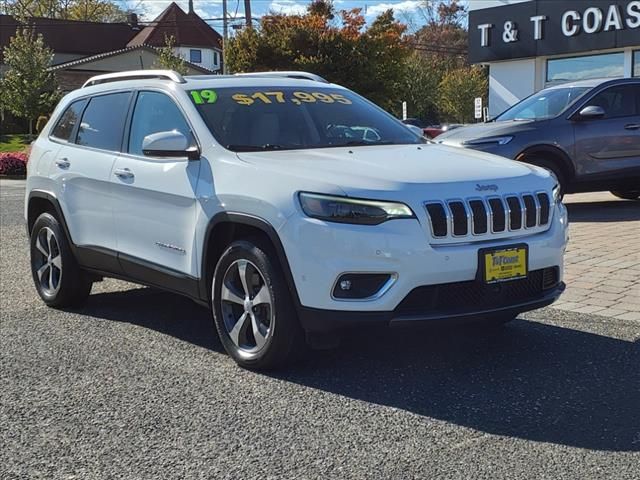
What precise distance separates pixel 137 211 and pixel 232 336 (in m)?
1.21

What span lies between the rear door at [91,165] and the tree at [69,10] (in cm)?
6317

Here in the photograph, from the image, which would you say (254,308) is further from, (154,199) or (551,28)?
(551,28)

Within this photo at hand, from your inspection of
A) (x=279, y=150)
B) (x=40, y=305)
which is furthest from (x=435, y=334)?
(x=40, y=305)

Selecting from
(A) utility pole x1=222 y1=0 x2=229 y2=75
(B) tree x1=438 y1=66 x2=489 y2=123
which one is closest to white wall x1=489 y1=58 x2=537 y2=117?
(A) utility pole x1=222 y1=0 x2=229 y2=75

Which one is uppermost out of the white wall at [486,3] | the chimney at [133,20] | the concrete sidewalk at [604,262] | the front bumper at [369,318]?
the chimney at [133,20]

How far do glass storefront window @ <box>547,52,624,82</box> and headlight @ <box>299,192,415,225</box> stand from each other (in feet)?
64.8

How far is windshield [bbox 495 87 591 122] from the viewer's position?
11.1 meters

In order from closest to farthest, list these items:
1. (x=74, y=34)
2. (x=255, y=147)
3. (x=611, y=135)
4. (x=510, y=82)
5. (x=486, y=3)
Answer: (x=255, y=147) < (x=611, y=135) < (x=510, y=82) < (x=486, y=3) < (x=74, y=34)

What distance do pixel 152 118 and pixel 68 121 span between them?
132 centimetres

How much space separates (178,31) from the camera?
65.8m

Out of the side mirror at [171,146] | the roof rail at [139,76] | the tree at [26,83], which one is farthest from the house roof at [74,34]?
the side mirror at [171,146]

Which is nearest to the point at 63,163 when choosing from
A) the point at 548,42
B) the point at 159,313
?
the point at 159,313

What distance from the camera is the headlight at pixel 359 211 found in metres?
4.06

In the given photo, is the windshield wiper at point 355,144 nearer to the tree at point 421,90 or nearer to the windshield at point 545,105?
the windshield at point 545,105
